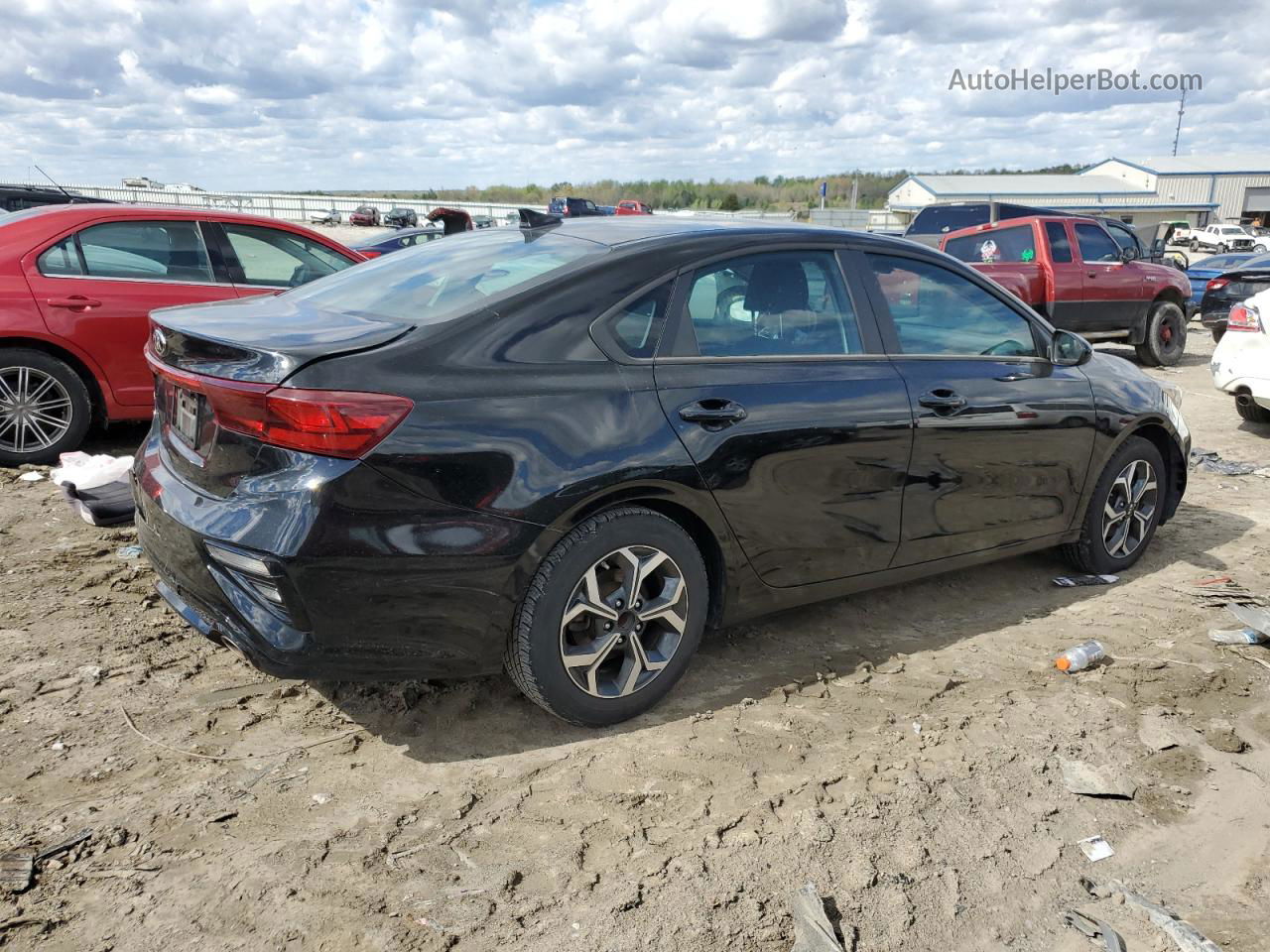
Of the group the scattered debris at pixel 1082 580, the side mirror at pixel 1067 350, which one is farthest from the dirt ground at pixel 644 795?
the side mirror at pixel 1067 350

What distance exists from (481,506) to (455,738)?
0.90m

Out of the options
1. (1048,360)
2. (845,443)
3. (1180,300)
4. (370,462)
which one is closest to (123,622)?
(370,462)

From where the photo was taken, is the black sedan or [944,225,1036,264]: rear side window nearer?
the black sedan

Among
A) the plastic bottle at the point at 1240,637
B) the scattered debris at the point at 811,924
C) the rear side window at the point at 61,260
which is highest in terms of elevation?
the rear side window at the point at 61,260

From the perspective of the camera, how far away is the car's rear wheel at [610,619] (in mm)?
3184

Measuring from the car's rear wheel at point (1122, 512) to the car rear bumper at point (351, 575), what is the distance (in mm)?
→ 3273

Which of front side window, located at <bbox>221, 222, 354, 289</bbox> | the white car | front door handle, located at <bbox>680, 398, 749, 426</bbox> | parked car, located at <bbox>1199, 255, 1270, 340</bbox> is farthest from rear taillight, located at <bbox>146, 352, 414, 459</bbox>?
parked car, located at <bbox>1199, 255, 1270, 340</bbox>

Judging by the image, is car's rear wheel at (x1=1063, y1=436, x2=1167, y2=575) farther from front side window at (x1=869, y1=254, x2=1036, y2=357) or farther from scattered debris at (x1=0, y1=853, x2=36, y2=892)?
scattered debris at (x1=0, y1=853, x2=36, y2=892)

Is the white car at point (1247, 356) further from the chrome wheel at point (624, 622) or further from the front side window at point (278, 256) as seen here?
the front side window at point (278, 256)

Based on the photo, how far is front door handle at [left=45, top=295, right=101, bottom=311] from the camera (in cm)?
620

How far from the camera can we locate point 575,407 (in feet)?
10.5

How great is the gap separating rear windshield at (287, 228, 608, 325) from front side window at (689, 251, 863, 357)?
0.45 metres

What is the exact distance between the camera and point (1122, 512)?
17.1 feet

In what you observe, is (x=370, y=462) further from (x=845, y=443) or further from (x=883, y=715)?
(x=883, y=715)
